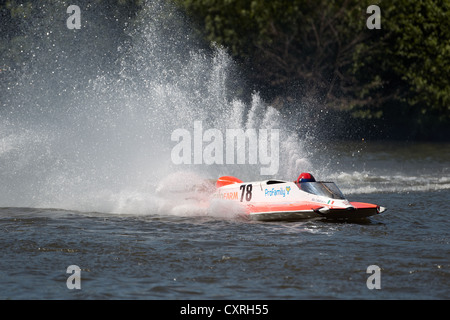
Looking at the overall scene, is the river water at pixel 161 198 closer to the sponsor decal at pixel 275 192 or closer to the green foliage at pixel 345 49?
the sponsor decal at pixel 275 192

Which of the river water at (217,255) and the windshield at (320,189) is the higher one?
the windshield at (320,189)

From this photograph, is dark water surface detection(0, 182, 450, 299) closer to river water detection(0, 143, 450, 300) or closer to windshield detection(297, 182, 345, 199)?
river water detection(0, 143, 450, 300)

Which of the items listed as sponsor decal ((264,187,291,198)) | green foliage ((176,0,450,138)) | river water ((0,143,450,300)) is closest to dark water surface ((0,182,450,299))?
river water ((0,143,450,300))

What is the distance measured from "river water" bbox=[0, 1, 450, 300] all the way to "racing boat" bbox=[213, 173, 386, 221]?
0.94ft

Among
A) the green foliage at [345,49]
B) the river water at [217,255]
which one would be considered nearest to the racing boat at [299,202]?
the river water at [217,255]

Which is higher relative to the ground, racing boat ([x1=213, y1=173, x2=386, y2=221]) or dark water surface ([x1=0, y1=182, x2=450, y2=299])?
racing boat ([x1=213, y1=173, x2=386, y2=221])

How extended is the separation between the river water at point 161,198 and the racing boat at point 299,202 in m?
0.29

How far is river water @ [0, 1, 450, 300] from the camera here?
10.8 m

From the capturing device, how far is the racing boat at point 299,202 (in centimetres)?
1577

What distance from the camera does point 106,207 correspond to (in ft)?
59.9

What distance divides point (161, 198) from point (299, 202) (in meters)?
4.28

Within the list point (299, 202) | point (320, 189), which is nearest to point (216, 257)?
point (299, 202)
